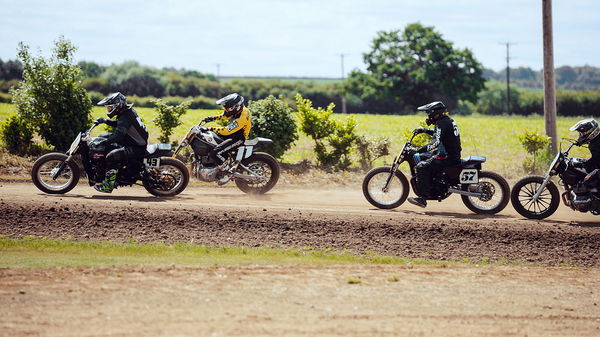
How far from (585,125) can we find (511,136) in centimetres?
2020

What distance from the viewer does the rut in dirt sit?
41.1ft

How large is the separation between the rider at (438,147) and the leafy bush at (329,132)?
23.8 feet

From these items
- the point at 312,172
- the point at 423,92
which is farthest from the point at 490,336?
the point at 423,92

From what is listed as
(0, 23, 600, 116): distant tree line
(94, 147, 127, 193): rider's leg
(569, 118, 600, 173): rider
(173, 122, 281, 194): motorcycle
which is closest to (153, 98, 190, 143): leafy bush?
(173, 122, 281, 194): motorcycle

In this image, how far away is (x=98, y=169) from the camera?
595 inches

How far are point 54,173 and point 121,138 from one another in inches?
64.9

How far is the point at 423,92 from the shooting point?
71688mm

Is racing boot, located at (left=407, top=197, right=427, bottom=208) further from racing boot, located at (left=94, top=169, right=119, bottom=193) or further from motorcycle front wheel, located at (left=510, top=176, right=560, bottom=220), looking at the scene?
racing boot, located at (left=94, top=169, right=119, bottom=193)

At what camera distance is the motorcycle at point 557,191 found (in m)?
13.8

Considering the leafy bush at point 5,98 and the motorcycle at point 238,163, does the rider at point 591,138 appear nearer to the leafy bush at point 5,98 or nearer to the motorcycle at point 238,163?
the motorcycle at point 238,163

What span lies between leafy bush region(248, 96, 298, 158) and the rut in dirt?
264 inches

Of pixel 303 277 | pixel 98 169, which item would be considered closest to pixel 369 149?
pixel 98 169

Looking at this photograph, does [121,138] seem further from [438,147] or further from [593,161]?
[593,161]

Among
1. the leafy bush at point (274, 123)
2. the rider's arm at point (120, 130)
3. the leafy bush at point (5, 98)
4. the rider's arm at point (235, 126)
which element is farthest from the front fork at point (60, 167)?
the leafy bush at point (5, 98)
